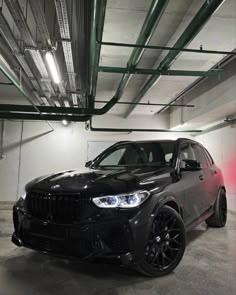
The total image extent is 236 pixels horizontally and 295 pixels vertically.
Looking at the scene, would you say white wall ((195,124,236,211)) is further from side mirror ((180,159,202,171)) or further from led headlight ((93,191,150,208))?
led headlight ((93,191,150,208))

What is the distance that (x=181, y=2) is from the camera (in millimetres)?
2908

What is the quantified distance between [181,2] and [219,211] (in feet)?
11.1

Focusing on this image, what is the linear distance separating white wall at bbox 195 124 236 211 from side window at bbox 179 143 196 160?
2929 mm

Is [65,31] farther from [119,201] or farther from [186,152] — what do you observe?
[186,152]

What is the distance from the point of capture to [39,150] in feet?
28.1

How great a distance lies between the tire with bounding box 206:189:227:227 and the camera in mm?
4639

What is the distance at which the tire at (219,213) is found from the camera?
464 centimetres

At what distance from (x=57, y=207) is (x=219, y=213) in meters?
3.22

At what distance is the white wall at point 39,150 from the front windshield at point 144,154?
4.68 m

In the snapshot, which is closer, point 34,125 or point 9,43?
point 9,43

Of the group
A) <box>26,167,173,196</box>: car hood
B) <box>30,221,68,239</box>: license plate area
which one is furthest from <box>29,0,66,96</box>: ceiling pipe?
<box>30,221,68,239</box>: license plate area

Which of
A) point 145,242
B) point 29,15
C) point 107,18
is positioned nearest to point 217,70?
point 107,18

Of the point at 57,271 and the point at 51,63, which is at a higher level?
the point at 51,63

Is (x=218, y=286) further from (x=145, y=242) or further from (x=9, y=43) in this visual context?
(x=9, y=43)
